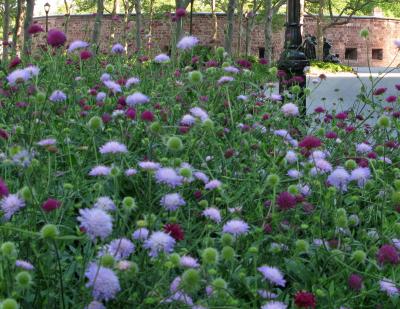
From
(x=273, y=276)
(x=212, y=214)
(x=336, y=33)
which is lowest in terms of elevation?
(x=273, y=276)

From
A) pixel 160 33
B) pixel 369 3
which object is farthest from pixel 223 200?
pixel 160 33

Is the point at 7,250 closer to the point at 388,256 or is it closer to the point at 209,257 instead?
the point at 209,257

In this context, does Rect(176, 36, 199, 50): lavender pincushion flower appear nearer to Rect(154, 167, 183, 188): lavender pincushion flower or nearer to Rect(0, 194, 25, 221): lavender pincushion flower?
Rect(154, 167, 183, 188): lavender pincushion flower

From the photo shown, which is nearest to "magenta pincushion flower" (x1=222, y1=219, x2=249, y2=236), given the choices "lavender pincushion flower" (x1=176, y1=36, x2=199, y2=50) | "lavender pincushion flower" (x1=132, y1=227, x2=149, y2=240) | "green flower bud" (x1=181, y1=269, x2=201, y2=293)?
"lavender pincushion flower" (x1=132, y1=227, x2=149, y2=240)

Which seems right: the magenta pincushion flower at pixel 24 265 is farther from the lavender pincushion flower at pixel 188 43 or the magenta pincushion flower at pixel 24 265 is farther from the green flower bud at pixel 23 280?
the lavender pincushion flower at pixel 188 43

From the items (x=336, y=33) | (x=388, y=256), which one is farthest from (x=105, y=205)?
(x=336, y=33)

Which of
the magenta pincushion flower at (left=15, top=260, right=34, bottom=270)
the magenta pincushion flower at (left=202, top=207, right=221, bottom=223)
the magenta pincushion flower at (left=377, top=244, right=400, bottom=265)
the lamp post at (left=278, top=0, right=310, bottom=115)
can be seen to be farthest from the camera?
the lamp post at (left=278, top=0, right=310, bottom=115)

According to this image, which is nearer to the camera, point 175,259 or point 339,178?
point 175,259

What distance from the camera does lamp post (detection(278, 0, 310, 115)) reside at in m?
5.84

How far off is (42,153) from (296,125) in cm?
210

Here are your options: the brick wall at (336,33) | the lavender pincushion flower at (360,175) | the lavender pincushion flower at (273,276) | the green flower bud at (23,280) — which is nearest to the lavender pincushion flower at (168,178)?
the lavender pincushion flower at (273,276)

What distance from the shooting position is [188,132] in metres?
2.77

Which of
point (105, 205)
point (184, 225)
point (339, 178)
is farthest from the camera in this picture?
point (339, 178)

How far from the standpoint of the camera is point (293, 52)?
5871 mm
